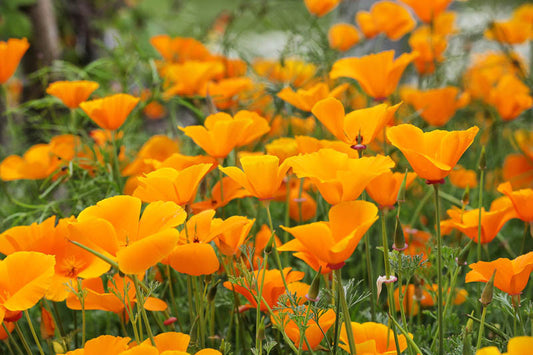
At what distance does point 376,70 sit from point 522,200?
306 millimetres

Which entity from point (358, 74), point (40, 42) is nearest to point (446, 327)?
point (358, 74)

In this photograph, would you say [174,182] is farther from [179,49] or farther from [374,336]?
[179,49]

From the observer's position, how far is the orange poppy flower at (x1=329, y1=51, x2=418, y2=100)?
0.89 m

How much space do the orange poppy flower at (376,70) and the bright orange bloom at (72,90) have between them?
0.40 meters

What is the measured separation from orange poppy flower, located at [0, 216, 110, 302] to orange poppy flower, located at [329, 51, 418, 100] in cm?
48

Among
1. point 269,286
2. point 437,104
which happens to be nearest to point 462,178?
point 437,104

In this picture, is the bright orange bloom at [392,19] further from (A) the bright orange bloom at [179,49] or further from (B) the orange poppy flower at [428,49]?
(A) the bright orange bloom at [179,49]

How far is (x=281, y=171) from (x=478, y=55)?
2.13 meters

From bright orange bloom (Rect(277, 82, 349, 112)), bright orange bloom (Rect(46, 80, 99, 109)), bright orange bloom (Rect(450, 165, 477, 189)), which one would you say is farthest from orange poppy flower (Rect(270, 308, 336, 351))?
bright orange bloom (Rect(450, 165, 477, 189))

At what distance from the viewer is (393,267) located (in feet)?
2.17

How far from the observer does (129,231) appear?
629 mm

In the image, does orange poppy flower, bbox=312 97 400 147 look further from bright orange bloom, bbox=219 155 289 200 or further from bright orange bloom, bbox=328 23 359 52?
bright orange bloom, bbox=328 23 359 52

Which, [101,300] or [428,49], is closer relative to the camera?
[101,300]

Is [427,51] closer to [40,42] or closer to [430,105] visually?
[430,105]
